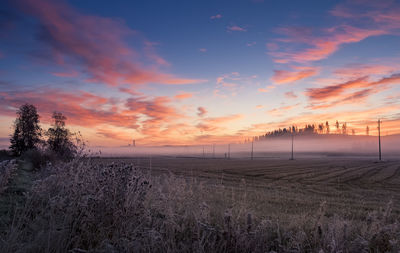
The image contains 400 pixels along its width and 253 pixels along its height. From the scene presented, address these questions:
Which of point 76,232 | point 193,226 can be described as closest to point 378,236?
point 193,226

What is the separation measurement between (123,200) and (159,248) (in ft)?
4.40

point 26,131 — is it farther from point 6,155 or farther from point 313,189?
point 313,189

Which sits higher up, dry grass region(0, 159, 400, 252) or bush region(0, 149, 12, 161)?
dry grass region(0, 159, 400, 252)

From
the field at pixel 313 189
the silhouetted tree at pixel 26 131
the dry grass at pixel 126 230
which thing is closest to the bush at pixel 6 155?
the silhouetted tree at pixel 26 131

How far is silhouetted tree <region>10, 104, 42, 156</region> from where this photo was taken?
65.3 m

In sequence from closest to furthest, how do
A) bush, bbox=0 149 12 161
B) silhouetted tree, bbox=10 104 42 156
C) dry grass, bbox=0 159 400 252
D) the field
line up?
dry grass, bbox=0 159 400 252 → the field → bush, bbox=0 149 12 161 → silhouetted tree, bbox=10 104 42 156

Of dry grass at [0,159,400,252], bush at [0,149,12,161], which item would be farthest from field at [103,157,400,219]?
bush at [0,149,12,161]

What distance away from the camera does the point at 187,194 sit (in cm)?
700

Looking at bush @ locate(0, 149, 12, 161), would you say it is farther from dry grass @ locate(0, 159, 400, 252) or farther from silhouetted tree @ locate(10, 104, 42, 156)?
dry grass @ locate(0, 159, 400, 252)

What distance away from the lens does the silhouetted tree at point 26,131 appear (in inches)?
2571

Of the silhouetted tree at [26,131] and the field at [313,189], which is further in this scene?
the silhouetted tree at [26,131]

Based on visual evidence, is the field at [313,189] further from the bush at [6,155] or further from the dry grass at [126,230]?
the bush at [6,155]

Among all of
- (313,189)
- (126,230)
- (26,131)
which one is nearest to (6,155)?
(26,131)

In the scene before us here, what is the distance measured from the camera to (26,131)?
6762 cm
